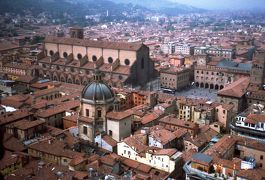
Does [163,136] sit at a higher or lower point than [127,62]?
lower

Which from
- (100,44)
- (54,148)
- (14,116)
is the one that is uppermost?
(100,44)

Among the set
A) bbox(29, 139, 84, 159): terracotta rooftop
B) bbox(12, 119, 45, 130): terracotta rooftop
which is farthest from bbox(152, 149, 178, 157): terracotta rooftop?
bbox(12, 119, 45, 130): terracotta rooftop

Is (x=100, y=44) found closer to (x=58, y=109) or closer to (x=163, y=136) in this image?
(x=58, y=109)

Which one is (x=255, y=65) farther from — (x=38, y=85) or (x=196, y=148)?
(x=38, y=85)

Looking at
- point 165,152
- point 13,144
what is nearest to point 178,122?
point 165,152

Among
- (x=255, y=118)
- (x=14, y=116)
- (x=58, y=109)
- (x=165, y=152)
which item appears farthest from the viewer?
(x=58, y=109)

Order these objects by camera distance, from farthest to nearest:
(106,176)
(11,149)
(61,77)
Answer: (61,77) < (11,149) < (106,176)

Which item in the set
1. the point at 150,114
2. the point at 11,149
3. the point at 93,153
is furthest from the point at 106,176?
the point at 150,114

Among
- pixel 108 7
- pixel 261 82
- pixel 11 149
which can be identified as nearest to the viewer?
pixel 11 149

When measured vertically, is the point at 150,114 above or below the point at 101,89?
below
